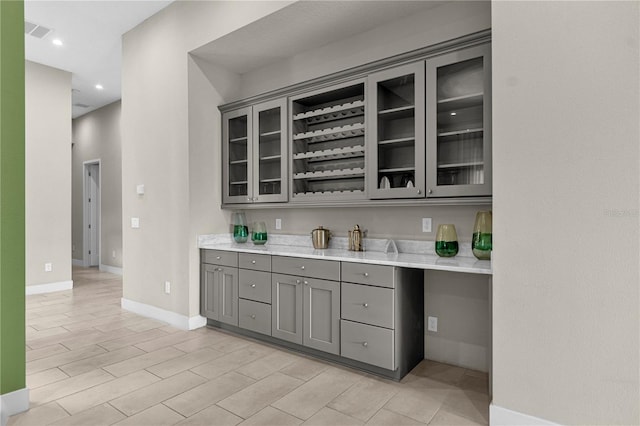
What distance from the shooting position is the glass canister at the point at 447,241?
2789mm

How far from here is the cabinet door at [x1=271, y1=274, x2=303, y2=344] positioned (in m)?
3.09

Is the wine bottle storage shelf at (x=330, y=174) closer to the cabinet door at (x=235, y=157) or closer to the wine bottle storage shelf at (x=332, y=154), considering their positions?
the wine bottle storage shelf at (x=332, y=154)

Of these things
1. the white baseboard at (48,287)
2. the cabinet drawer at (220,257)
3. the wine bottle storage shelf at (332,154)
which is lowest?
the white baseboard at (48,287)

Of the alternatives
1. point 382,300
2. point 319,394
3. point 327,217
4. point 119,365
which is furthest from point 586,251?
point 119,365

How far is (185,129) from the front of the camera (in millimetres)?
3857

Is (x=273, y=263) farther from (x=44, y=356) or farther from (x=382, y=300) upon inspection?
(x=44, y=356)

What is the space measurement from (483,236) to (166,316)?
327cm

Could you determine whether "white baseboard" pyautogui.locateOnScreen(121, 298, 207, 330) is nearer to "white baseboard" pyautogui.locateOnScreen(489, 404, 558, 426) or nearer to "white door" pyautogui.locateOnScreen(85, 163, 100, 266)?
"white baseboard" pyautogui.locateOnScreen(489, 404, 558, 426)

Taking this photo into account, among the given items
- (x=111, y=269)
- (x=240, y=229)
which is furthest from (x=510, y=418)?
(x=111, y=269)

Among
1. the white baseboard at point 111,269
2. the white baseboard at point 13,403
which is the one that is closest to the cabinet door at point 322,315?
the white baseboard at point 13,403

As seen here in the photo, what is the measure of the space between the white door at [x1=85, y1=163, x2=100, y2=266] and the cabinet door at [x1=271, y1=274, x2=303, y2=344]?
6.48 m

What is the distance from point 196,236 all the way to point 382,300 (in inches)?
84.9

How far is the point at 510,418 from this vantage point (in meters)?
2.04

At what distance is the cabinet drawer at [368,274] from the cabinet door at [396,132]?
59 cm
